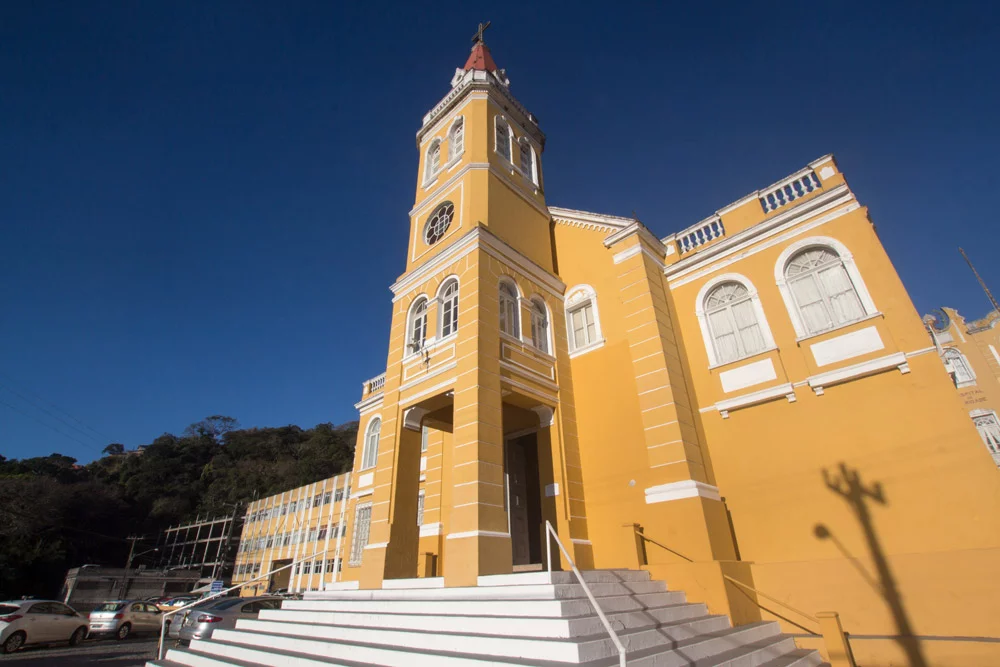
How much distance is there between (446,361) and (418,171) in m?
8.23

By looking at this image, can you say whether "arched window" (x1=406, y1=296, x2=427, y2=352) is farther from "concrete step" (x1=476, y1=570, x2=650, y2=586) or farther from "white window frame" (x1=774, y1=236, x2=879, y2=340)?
"white window frame" (x1=774, y1=236, x2=879, y2=340)

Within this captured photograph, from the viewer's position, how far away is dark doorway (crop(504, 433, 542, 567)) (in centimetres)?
1085

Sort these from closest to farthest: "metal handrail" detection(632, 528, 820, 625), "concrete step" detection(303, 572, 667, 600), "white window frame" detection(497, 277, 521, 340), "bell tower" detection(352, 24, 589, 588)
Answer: "concrete step" detection(303, 572, 667, 600) → "metal handrail" detection(632, 528, 820, 625) → "bell tower" detection(352, 24, 589, 588) → "white window frame" detection(497, 277, 521, 340)

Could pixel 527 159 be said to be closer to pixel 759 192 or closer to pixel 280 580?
pixel 759 192

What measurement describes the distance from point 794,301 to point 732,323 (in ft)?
4.27

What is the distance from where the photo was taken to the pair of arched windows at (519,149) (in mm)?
14250

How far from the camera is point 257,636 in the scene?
7152mm

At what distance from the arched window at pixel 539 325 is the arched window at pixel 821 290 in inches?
218

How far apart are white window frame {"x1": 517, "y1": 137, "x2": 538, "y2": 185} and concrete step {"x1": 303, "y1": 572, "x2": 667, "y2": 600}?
11619mm

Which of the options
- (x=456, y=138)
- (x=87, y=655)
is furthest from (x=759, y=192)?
(x=87, y=655)

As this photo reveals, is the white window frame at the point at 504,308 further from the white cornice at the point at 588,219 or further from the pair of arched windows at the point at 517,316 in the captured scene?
the white cornice at the point at 588,219

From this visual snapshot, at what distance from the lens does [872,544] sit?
298 inches

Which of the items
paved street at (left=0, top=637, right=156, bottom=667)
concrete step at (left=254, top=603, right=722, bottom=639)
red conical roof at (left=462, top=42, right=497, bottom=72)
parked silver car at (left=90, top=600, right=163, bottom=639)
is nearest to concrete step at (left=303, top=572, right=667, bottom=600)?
concrete step at (left=254, top=603, right=722, bottom=639)

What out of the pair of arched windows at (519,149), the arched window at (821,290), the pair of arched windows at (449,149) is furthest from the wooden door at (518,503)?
the pair of arched windows at (449,149)
